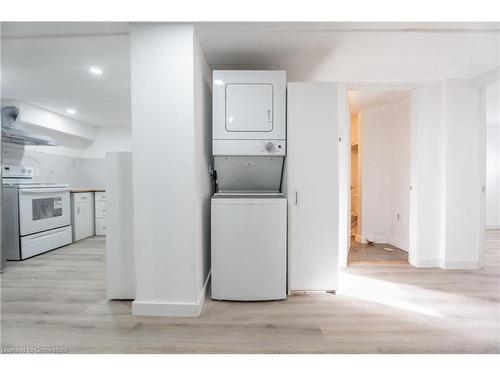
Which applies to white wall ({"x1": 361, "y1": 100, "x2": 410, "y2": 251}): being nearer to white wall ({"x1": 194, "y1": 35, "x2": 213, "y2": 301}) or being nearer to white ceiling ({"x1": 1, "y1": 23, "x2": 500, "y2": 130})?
→ white ceiling ({"x1": 1, "y1": 23, "x2": 500, "y2": 130})

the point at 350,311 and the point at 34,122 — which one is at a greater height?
the point at 34,122

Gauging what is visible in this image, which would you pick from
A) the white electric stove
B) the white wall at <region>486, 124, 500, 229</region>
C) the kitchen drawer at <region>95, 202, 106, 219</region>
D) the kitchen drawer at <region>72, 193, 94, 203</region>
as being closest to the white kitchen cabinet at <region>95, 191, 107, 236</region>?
the kitchen drawer at <region>95, 202, 106, 219</region>

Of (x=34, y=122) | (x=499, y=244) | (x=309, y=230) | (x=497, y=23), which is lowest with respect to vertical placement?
(x=499, y=244)

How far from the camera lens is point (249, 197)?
2080mm

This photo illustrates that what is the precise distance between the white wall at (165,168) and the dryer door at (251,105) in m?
0.40

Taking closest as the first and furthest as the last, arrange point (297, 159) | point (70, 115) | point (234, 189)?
point (297, 159), point (234, 189), point (70, 115)

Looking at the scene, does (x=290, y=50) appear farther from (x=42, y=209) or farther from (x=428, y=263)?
(x=42, y=209)

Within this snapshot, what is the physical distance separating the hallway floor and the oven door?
4.30 m

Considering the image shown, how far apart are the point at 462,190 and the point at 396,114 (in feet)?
5.19

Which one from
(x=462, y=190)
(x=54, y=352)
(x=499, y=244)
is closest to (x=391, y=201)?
(x=462, y=190)

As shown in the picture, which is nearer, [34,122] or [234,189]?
[234,189]

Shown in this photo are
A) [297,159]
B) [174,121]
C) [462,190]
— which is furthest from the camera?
[462,190]

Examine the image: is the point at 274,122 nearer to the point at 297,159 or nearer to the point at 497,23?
the point at 297,159

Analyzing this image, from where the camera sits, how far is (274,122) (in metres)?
2.11
